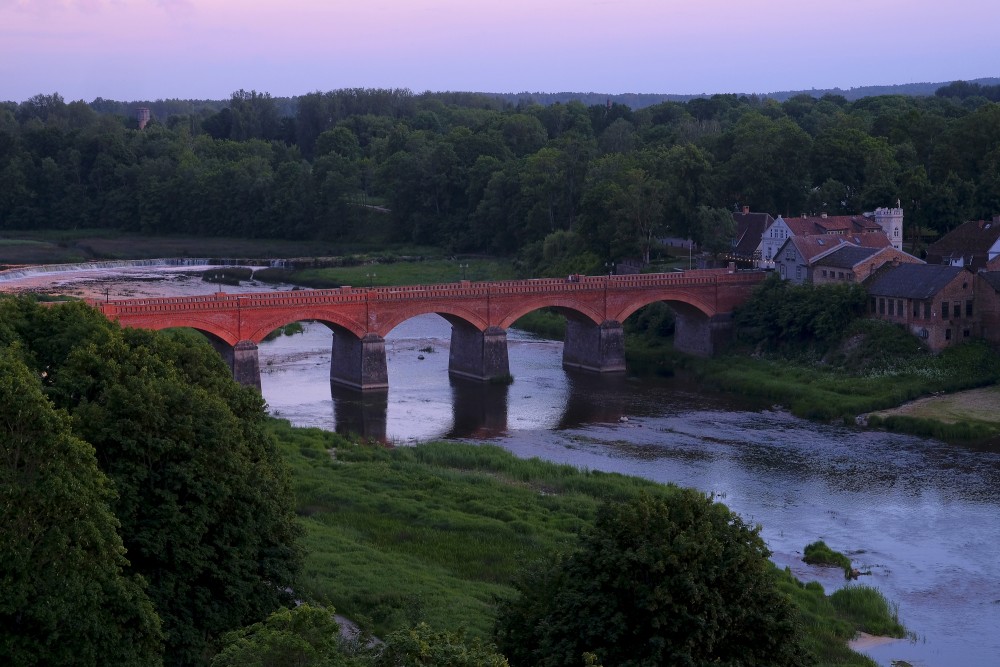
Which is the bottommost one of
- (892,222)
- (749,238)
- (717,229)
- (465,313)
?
(465,313)

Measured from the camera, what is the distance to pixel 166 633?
89.1 feet

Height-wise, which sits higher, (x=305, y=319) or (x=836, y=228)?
(x=836, y=228)

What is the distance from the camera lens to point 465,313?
71.3 metres

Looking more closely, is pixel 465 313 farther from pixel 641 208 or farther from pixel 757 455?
pixel 641 208

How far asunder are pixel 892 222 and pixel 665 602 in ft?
207

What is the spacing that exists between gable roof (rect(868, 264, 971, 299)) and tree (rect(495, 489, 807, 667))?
4569 cm

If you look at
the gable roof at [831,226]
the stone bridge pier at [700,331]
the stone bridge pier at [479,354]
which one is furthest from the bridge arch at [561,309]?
the gable roof at [831,226]

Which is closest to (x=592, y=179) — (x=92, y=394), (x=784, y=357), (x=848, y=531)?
(x=784, y=357)

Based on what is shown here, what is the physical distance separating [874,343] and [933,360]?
331 centimetres

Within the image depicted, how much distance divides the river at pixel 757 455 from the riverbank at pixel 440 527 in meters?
2.44

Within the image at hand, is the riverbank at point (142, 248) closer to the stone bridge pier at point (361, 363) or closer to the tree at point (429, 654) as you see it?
the stone bridge pier at point (361, 363)

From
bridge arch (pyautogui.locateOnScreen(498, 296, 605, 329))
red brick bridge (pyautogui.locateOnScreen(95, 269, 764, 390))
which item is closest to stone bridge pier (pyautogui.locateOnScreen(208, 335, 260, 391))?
red brick bridge (pyautogui.locateOnScreen(95, 269, 764, 390))

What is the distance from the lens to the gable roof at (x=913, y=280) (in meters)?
68.6

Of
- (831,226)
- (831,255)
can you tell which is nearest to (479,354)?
(831,255)
